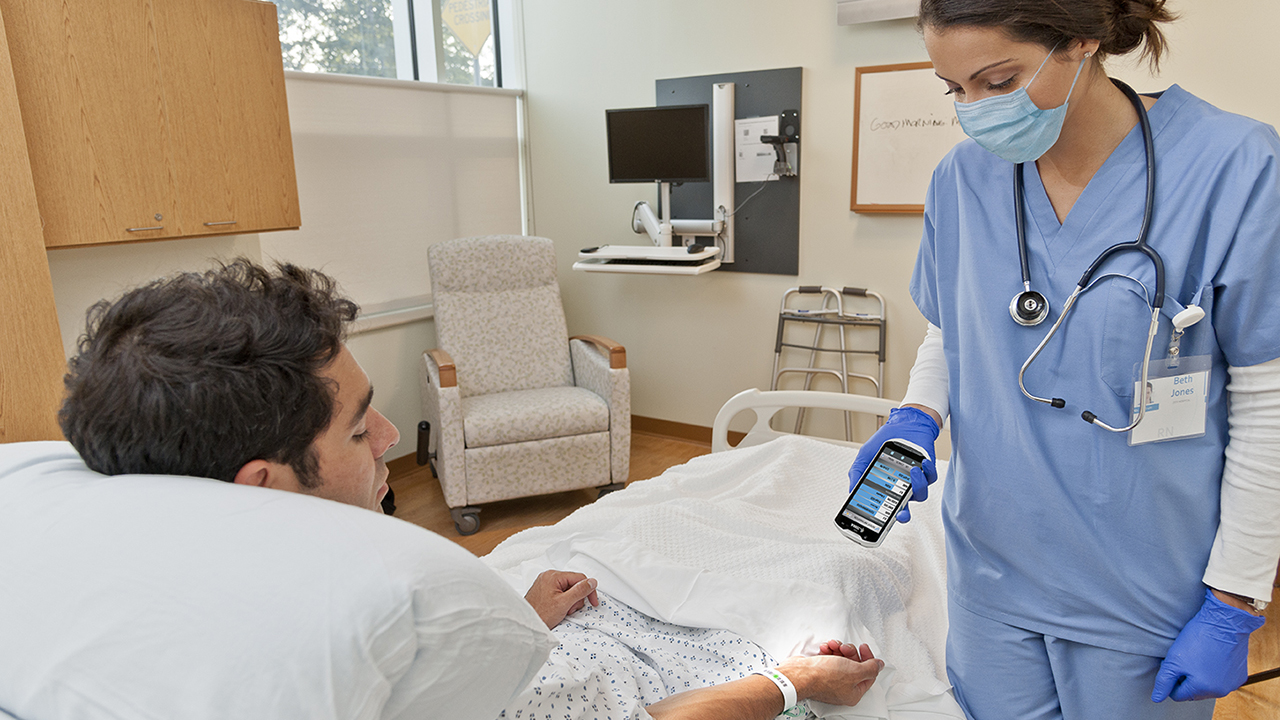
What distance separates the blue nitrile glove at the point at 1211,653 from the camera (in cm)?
92

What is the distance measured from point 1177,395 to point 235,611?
0.98 metres

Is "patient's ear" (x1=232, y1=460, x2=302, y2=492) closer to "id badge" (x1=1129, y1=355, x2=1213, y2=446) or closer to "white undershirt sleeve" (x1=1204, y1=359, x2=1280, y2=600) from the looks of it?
"id badge" (x1=1129, y1=355, x2=1213, y2=446)

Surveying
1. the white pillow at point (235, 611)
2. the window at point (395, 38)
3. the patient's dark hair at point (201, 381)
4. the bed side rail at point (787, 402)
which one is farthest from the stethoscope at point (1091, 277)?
the window at point (395, 38)

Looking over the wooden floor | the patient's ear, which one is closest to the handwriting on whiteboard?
the wooden floor

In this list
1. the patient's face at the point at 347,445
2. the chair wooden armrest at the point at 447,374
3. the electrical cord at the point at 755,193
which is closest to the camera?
the patient's face at the point at 347,445

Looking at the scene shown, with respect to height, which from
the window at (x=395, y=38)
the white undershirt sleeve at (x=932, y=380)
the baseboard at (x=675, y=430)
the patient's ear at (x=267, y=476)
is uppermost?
the window at (x=395, y=38)

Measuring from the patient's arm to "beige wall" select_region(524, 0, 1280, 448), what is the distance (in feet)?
7.66

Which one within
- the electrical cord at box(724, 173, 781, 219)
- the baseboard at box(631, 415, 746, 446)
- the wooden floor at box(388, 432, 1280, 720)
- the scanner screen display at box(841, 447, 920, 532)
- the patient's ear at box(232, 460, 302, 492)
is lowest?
the wooden floor at box(388, 432, 1280, 720)

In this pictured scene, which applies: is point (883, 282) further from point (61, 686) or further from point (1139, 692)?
point (61, 686)

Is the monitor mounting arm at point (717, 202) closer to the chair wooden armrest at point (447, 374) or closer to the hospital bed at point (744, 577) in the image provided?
the chair wooden armrest at point (447, 374)

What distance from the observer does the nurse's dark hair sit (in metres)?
0.92

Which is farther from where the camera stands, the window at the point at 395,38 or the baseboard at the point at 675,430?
the baseboard at the point at 675,430

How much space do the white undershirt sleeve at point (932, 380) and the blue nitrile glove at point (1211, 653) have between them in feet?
1.34

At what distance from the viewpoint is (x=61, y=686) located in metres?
0.57
